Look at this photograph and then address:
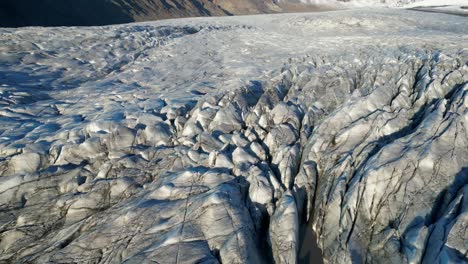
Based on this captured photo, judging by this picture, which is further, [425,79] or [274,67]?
[274,67]

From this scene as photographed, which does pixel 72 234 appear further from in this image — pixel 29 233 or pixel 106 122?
pixel 106 122

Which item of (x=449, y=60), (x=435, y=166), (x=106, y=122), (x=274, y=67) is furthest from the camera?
(x=274, y=67)

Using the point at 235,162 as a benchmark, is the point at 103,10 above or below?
above

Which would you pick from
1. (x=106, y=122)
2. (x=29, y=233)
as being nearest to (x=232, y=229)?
(x=29, y=233)

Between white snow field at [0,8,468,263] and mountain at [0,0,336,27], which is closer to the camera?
white snow field at [0,8,468,263]

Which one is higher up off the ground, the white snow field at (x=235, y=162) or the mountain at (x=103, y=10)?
the mountain at (x=103, y=10)

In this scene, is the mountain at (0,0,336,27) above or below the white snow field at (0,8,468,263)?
above

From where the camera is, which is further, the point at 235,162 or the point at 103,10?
the point at 103,10

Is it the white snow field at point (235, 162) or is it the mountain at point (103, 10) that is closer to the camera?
the white snow field at point (235, 162)
